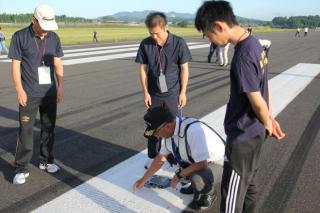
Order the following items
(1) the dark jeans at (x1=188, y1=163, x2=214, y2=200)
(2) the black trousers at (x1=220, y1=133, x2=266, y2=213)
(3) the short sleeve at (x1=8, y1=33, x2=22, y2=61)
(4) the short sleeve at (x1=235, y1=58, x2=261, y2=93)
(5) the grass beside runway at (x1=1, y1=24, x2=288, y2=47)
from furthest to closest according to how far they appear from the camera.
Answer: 1. (5) the grass beside runway at (x1=1, y1=24, x2=288, y2=47)
2. (3) the short sleeve at (x1=8, y1=33, x2=22, y2=61)
3. (1) the dark jeans at (x1=188, y1=163, x2=214, y2=200)
4. (2) the black trousers at (x1=220, y1=133, x2=266, y2=213)
5. (4) the short sleeve at (x1=235, y1=58, x2=261, y2=93)

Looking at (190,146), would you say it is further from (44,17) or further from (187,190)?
(44,17)

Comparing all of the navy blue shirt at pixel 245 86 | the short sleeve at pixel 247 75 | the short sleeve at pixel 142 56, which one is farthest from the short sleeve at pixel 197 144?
the short sleeve at pixel 142 56

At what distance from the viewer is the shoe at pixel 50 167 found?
450cm

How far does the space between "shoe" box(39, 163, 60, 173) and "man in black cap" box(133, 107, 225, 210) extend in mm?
1561

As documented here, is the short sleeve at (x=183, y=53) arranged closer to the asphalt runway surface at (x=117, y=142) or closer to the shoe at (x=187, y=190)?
the shoe at (x=187, y=190)

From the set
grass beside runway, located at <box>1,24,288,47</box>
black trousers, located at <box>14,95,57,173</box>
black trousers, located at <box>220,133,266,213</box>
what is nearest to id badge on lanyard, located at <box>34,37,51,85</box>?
black trousers, located at <box>14,95,57,173</box>

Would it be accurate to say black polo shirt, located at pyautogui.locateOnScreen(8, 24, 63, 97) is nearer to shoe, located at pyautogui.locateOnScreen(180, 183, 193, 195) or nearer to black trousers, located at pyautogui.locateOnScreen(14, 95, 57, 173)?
black trousers, located at pyautogui.locateOnScreen(14, 95, 57, 173)

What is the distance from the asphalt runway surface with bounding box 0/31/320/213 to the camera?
395 centimetres

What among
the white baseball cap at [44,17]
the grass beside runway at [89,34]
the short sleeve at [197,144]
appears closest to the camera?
the short sleeve at [197,144]

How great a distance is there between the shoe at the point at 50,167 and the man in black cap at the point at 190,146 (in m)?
1.56

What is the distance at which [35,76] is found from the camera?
166 inches

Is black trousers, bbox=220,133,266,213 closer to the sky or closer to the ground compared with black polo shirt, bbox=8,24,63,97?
closer to the ground

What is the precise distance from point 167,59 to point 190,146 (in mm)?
1294

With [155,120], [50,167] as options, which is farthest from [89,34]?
[155,120]
